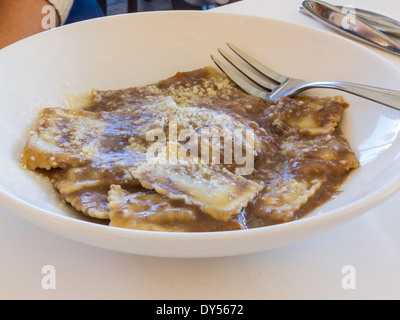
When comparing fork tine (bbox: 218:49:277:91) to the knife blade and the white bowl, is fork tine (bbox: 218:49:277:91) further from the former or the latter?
the knife blade

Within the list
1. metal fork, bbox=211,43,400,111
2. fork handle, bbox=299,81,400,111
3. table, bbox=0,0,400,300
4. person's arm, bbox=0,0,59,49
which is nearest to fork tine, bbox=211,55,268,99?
metal fork, bbox=211,43,400,111

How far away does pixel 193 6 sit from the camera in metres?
3.31

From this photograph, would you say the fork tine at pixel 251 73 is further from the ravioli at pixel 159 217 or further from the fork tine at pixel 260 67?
the ravioli at pixel 159 217

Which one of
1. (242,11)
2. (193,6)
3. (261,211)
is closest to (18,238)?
(261,211)

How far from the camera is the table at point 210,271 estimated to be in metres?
0.83

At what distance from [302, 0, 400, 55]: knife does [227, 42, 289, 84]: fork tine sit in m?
0.56

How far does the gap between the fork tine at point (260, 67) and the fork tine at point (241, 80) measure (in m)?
0.05

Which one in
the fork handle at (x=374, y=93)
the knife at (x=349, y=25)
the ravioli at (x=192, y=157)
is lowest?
the ravioli at (x=192, y=157)

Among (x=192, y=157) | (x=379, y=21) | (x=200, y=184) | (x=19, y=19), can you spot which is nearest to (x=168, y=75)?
(x=192, y=157)

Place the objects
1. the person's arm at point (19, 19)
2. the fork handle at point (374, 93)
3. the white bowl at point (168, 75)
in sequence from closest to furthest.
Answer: the white bowl at point (168, 75), the fork handle at point (374, 93), the person's arm at point (19, 19)

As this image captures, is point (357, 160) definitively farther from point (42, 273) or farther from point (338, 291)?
point (42, 273)

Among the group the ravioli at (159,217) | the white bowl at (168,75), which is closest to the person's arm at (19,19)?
the white bowl at (168,75)

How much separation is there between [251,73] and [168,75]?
0.29 metres

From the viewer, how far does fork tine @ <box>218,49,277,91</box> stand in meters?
1.42
